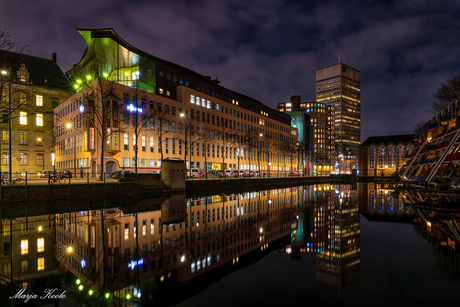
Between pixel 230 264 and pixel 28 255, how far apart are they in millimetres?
6837

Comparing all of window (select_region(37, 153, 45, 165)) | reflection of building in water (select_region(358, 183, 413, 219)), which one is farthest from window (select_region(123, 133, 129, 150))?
reflection of building in water (select_region(358, 183, 413, 219))

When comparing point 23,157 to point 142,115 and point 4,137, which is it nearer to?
point 4,137

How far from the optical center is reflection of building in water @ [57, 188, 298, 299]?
704 centimetres

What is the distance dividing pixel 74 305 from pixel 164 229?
299 inches

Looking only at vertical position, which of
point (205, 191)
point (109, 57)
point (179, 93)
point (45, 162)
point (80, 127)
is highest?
point (109, 57)

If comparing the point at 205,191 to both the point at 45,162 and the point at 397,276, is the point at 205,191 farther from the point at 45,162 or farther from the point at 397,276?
the point at 45,162

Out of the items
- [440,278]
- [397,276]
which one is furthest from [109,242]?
[440,278]

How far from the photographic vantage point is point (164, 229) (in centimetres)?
1320

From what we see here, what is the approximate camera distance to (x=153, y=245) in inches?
399

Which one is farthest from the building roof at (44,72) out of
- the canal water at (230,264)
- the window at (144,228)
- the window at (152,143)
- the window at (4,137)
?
the window at (144,228)

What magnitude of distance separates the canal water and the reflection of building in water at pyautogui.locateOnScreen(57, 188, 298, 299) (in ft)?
0.13

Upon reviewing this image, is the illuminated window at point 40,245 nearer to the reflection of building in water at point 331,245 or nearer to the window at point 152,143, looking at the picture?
the reflection of building in water at point 331,245

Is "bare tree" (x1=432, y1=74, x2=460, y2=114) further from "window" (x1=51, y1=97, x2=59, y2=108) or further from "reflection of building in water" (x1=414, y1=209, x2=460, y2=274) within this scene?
"window" (x1=51, y1=97, x2=59, y2=108)

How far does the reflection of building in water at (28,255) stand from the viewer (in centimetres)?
693
